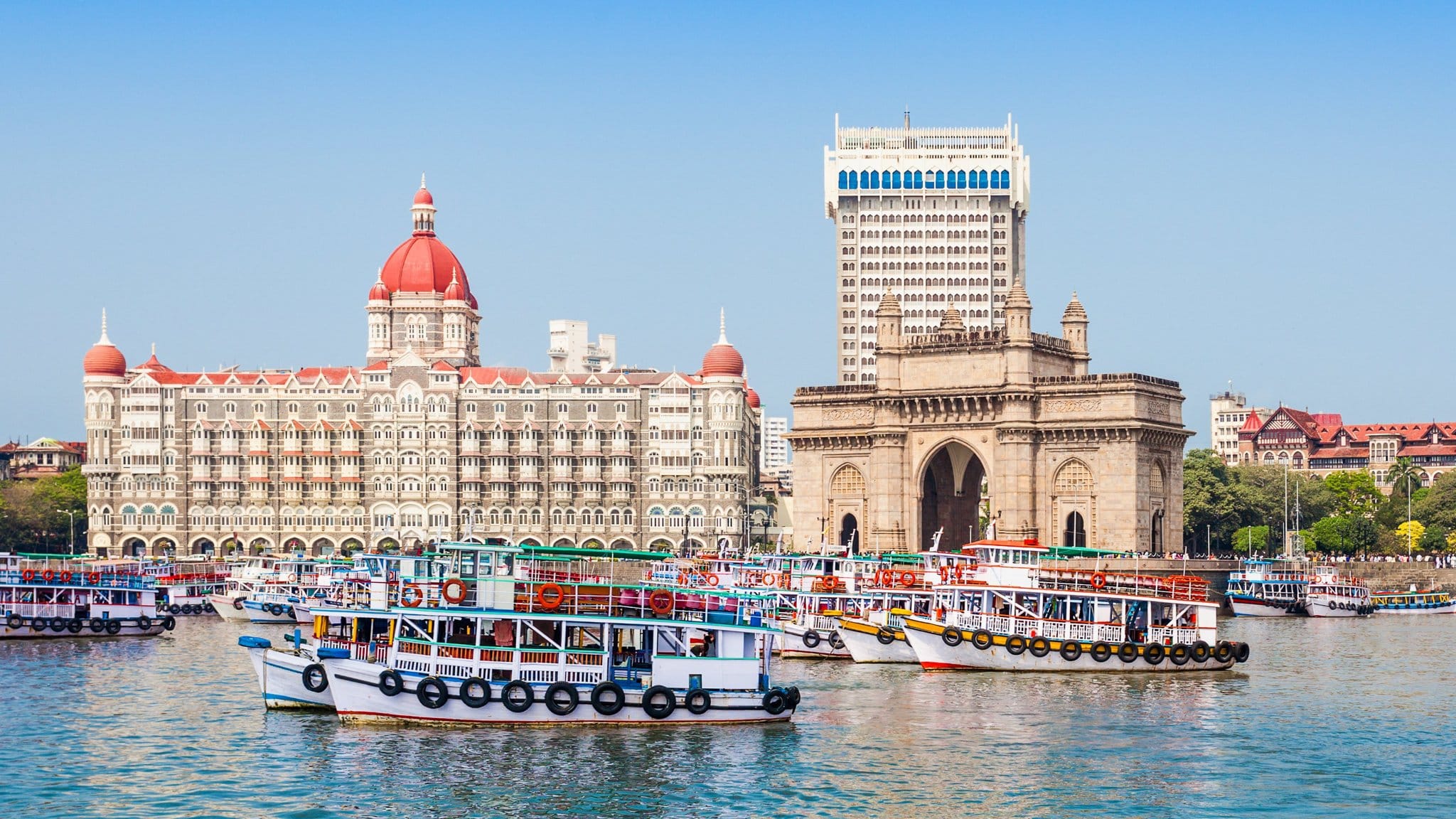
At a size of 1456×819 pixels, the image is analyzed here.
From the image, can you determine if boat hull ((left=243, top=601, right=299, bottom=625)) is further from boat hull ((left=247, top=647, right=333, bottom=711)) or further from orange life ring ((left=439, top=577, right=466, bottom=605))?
orange life ring ((left=439, top=577, right=466, bottom=605))

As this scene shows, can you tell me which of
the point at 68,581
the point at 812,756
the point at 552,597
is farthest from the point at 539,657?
the point at 68,581

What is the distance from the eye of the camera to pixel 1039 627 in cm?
8194

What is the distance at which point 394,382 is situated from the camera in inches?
7407

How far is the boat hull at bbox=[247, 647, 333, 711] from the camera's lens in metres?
63.4

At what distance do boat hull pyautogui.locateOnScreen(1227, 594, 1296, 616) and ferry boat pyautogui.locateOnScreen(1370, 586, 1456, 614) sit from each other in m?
8.90

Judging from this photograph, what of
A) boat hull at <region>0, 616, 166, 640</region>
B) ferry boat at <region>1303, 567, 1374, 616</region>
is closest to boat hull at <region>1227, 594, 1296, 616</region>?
ferry boat at <region>1303, 567, 1374, 616</region>

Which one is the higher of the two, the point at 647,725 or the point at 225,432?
the point at 225,432

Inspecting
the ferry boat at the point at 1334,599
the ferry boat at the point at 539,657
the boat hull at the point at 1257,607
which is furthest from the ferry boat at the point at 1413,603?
the ferry boat at the point at 539,657

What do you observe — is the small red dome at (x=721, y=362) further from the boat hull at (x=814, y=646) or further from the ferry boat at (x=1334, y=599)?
the boat hull at (x=814, y=646)

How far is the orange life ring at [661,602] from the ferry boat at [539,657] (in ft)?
0.14

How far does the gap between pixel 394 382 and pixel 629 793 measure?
140204 mm

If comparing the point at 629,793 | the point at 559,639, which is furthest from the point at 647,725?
the point at 629,793

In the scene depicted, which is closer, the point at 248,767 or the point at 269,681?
the point at 248,767

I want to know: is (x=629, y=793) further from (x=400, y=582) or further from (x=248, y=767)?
(x=400, y=582)
